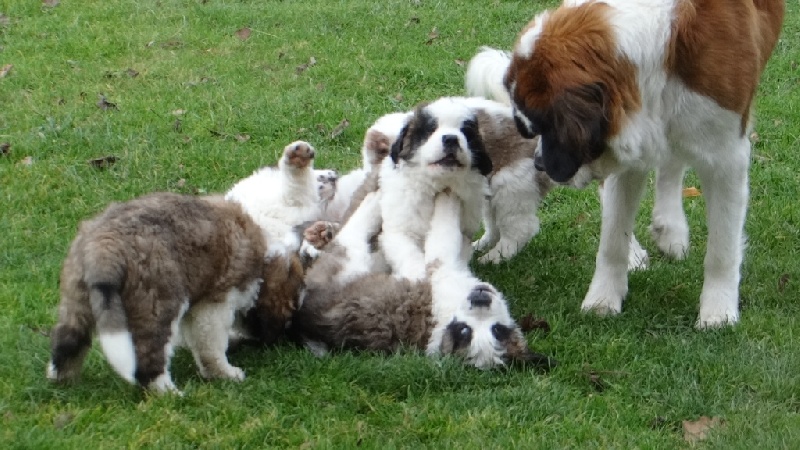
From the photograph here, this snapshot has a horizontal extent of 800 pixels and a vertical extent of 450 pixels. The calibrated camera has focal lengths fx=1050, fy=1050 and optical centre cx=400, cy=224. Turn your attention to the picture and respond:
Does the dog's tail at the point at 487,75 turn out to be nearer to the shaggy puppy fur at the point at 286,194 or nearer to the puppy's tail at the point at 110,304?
the shaggy puppy fur at the point at 286,194

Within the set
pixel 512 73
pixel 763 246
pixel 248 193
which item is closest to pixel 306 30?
pixel 248 193

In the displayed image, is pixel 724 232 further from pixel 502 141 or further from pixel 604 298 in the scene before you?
pixel 502 141

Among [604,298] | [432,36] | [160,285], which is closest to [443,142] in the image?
[604,298]

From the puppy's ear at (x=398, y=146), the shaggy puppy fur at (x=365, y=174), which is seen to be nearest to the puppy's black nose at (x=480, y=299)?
the puppy's ear at (x=398, y=146)

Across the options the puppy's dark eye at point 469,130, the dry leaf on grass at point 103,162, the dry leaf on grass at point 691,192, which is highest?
the puppy's dark eye at point 469,130

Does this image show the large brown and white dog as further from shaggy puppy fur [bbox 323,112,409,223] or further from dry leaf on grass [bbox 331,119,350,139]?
dry leaf on grass [bbox 331,119,350,139]

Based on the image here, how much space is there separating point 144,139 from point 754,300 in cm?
511

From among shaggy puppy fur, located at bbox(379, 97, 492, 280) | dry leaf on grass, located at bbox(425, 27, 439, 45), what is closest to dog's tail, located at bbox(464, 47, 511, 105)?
shaggy puppy fur, located at bbox(379, 97, 492, 280)

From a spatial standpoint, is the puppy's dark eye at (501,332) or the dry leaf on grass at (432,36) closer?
the puppy's dark eye at (501,332)

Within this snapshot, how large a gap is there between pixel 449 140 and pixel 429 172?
24 cm

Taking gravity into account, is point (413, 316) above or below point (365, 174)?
above

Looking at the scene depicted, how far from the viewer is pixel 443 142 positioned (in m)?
6.47

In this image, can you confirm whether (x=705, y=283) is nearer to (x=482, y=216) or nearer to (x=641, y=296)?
(x=641, y=296)

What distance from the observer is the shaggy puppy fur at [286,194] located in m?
6.77
